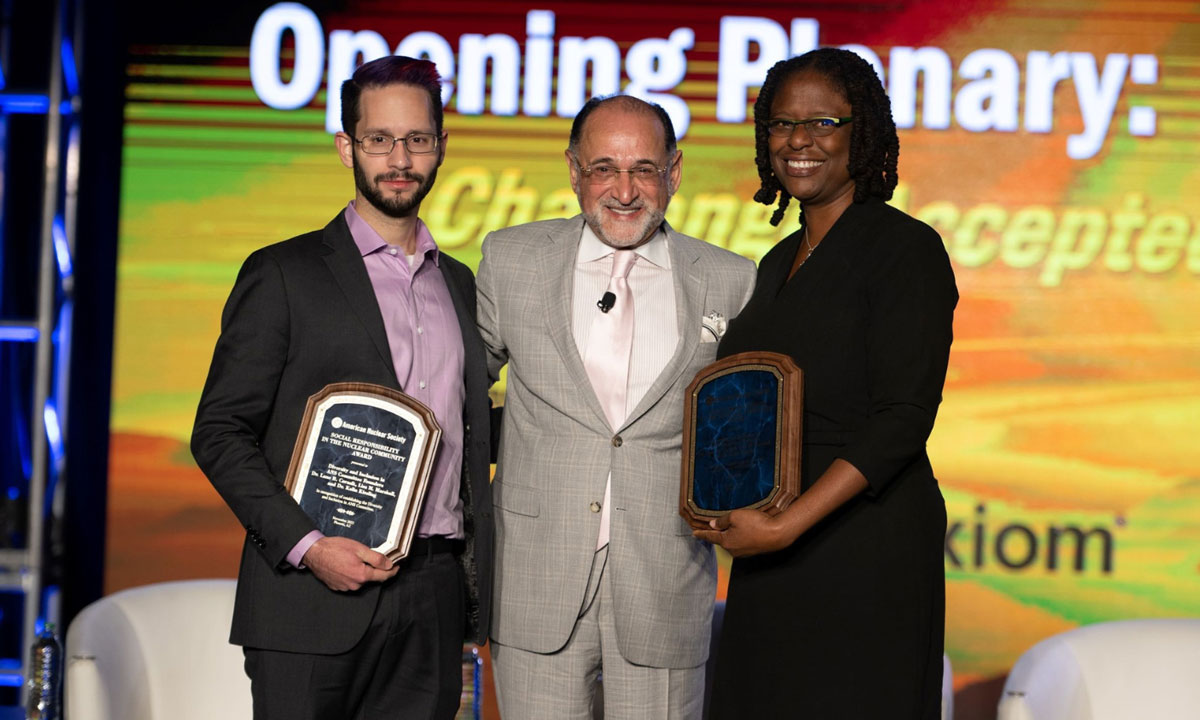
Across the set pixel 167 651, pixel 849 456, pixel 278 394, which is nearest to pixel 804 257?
pixel 849 456

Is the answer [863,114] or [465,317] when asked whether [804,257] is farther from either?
[465,317]

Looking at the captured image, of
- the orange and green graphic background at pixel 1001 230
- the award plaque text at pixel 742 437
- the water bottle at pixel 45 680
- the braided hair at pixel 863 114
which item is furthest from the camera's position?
the orange and green graphic background at pixel 1001 230

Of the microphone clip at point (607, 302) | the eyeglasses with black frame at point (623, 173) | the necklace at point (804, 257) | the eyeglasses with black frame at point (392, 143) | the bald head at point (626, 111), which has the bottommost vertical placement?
the microphone clip at point (607, 302)

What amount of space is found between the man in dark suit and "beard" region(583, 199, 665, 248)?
371 mm

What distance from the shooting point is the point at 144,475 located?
5.27 metres

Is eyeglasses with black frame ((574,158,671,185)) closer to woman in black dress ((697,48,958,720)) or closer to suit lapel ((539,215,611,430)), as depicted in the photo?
suit lapel ((539,215,611,430))

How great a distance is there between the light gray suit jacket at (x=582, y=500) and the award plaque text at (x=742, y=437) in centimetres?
20

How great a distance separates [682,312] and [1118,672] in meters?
1.66

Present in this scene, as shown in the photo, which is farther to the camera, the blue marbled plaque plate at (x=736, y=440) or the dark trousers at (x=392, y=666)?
the dark trousers at (x=392, y=666)

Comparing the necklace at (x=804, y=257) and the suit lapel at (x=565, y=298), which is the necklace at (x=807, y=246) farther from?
the suit lapel at (x=565, y=298)

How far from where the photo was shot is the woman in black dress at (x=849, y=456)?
8.04 feet

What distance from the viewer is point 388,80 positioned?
279cm

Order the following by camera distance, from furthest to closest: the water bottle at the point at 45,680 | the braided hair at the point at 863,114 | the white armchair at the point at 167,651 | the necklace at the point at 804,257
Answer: the water bottle at the point at 45,680
the white armchair at the point at 167,651
the necklace at the point at 804,257
the braided hair at the point at 863,114

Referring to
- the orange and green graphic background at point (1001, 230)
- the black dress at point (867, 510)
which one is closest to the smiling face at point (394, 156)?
the black dress at point (867, 510)
